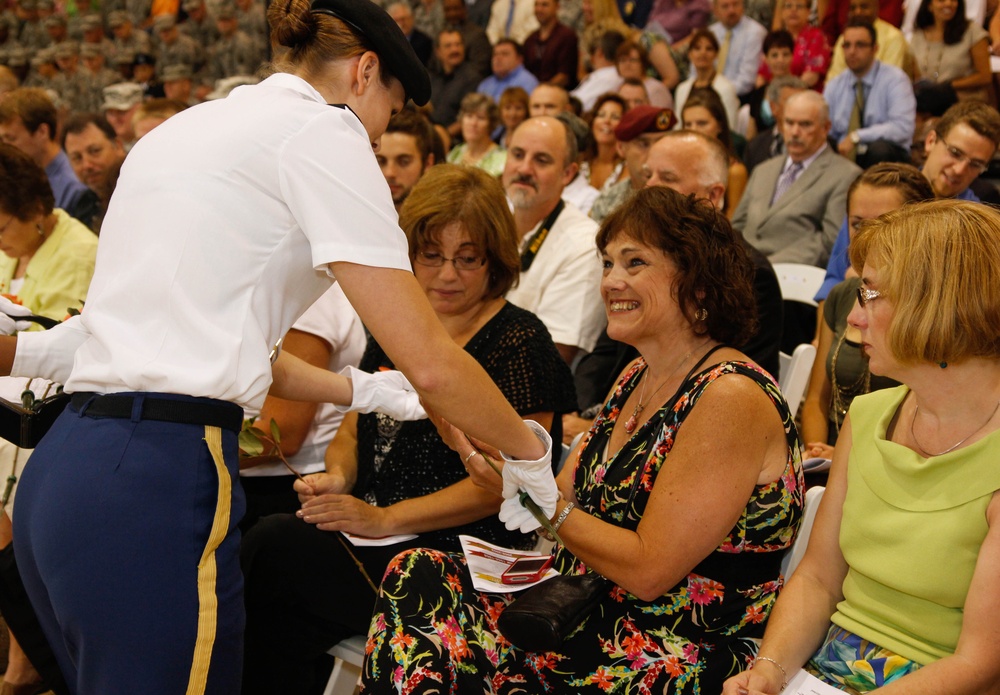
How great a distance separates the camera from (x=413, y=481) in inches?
101

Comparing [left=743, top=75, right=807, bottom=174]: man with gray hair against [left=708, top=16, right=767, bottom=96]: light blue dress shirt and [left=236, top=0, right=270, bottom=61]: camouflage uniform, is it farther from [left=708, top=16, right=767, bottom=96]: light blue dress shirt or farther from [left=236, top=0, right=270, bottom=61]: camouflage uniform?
[left=236, top=0, right=270, bottom=61]: camouflage uniform

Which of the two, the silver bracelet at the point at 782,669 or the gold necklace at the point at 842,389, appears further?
the gold necklace at the point at 842,389

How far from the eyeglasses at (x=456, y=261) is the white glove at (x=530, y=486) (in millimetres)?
812

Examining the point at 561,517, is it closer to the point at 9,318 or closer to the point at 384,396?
the point at 384,396

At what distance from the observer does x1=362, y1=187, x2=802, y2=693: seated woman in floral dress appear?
1898mm

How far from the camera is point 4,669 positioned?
3.10 metres

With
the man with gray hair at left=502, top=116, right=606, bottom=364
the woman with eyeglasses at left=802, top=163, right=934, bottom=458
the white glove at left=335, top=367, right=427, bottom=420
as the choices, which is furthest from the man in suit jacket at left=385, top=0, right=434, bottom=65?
the white glove at left=335, top=367, right=427, bottom=420

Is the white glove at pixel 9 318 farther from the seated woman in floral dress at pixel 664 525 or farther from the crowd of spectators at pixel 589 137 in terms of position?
the seated woman in floral dress at pixel 664 525

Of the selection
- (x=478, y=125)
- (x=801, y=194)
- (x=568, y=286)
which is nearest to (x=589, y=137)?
(x=478, y=125)

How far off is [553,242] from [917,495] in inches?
98.5

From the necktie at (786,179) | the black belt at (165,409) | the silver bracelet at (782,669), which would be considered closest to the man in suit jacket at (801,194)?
the necktie at (786,179)

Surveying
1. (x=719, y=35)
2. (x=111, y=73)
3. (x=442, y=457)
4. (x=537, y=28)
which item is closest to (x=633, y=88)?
(x=719, y=35)

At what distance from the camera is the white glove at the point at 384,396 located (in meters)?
2.27

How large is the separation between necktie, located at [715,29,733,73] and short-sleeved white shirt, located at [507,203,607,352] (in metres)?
4.34
